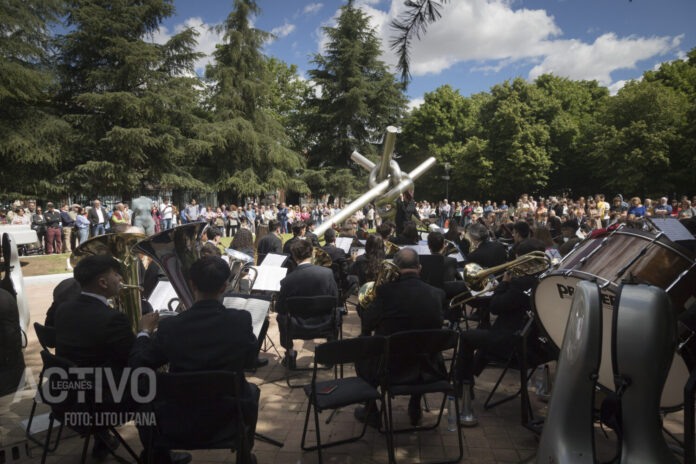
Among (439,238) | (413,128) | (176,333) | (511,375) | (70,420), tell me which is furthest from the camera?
(413,128)

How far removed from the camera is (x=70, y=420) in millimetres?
2996

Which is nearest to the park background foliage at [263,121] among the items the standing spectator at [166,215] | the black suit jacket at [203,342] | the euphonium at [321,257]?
the standing spectator at [166,215]

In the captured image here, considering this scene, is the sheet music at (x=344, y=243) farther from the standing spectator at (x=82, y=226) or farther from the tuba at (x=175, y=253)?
the standing spectator at (x=82, y=226)

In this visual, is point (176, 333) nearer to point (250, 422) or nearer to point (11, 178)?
point (250, 422)

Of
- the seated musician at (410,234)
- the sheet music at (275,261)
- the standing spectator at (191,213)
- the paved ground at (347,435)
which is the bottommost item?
the paved ground at (347,435)

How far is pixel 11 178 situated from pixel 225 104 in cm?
1324

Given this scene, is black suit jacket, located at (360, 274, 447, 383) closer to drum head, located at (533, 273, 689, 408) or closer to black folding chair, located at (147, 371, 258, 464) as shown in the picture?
drum head, located at (533, 273, 689, 408)

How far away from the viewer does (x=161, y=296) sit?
470cm

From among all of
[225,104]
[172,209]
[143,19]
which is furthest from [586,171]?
[143,19]

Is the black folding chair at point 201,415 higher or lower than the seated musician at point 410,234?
lower

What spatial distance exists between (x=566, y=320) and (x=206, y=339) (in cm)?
272

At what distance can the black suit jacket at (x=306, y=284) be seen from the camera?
16.1ft

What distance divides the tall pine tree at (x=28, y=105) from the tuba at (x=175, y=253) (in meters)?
23.5

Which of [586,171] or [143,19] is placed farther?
[586,171]
